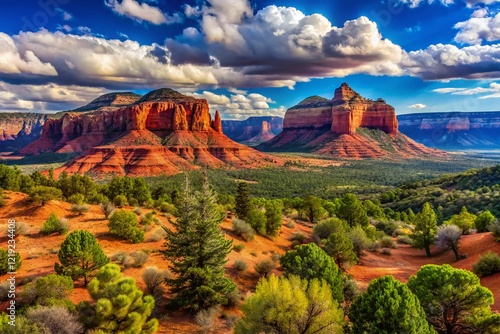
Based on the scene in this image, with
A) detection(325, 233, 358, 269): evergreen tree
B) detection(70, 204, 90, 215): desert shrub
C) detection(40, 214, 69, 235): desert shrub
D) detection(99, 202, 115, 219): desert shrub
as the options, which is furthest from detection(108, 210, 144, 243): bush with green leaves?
detection(325, 233, 358, 269): evergreen tree

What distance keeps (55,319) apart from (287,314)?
363 inches

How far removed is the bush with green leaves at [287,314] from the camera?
13.2 meters

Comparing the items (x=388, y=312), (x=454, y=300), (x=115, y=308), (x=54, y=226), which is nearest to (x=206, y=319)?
(x=115, y=308)

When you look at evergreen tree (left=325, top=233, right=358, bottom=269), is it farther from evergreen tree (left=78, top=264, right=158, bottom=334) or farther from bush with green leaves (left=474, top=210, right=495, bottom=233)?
bush with green leaves (left=474, top=210, right=495, bottom=233)

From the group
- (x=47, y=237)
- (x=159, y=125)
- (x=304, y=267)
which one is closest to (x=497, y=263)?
(x=304, y=267)

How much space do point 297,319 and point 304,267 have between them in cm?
803

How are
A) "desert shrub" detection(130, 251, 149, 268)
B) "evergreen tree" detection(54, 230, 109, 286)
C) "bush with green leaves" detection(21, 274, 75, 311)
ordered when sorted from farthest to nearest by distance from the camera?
1. "desert shrub" detection(130, 251, 149, 268)
2. "evergreen tree" detection(54, 230, 109, 286)
3. "bush with green leaves" detection(21, 274, 75, 311)

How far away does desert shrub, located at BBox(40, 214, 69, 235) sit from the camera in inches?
1007

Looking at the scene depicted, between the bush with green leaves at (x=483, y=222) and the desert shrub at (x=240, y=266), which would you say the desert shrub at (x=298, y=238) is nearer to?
the desert shrub at (x=240, y=266)

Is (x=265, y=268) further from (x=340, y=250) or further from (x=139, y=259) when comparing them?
(x=139, y=259)

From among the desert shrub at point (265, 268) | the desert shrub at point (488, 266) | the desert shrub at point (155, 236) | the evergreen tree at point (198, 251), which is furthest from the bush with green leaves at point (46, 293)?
the desert shrub at point (488, 266)

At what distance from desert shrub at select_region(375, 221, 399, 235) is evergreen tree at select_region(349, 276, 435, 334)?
1643 inches

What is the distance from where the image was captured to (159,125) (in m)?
177

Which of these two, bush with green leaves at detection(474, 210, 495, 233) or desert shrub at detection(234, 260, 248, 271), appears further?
bush with green leaves at detection(474, 210, 495, 233)
